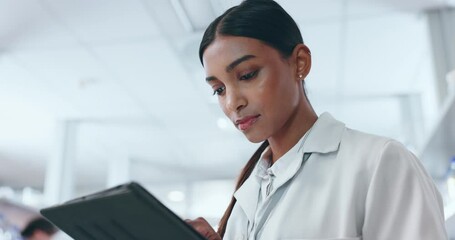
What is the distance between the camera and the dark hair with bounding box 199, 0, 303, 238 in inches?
38.4

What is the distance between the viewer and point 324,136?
38.4 inches

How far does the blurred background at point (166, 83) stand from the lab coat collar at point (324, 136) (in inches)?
43.2

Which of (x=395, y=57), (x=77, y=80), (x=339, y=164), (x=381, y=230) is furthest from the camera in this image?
(x=77, y=80)

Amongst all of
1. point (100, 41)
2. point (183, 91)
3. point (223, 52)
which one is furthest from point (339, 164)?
point (183, 91)

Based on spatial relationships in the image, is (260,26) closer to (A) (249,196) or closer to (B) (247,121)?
(B) (247,121)

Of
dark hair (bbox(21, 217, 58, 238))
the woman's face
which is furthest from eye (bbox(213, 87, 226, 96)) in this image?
dark hair (bbox(21, 217, 58, 238))

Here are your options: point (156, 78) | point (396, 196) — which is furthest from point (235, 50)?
point (156, 78)

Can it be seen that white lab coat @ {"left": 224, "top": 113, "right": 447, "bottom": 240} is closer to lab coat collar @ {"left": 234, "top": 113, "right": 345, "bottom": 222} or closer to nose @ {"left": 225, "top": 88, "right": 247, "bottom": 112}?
lab coat collar @ {"left": 234, "top": 113, "right": 345, "bottom": 222}

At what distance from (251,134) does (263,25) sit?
Answer: 20cm

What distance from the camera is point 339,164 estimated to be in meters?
0.92

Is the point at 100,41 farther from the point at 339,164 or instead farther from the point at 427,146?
the point at 339,164

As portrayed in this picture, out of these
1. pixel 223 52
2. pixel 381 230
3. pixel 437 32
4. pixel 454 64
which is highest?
pixel 437 32

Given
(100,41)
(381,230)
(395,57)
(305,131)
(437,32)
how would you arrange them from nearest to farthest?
(381,230), (305,131), (437,32), (100,41), (395,57)

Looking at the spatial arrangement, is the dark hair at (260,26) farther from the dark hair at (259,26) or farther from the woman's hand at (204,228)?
the woman's hand at (204,228)
